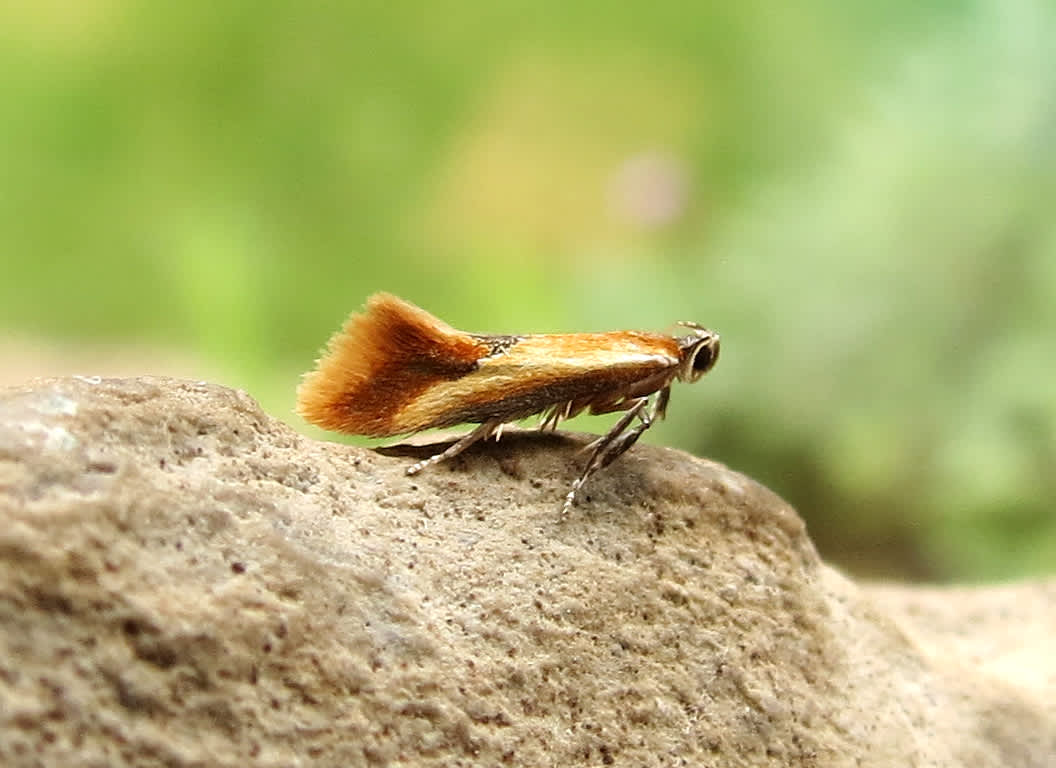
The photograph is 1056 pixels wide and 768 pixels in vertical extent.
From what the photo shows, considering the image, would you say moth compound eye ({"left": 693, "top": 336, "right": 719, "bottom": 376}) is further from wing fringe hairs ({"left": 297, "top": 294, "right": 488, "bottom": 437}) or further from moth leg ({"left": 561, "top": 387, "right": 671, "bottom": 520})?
wing fringe hairs ({"left": 297, "top": 294, "right": 488, "bottom": 437})

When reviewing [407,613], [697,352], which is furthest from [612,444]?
[407,613]

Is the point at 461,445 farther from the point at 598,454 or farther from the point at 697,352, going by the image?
the point at 697,352

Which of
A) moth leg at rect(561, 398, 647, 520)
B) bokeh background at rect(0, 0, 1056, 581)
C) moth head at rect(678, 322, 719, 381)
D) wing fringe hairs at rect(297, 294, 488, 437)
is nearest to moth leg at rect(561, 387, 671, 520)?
moth leg at rect(561, 398, 647, 520)

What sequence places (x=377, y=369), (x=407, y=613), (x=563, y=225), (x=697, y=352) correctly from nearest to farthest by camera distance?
(x=407, y=613) → (x=377, y=369) → (x=697, y=352) → (x=563, y=225)

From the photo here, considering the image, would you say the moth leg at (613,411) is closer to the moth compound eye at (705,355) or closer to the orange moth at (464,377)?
the orange moth at (464,377)

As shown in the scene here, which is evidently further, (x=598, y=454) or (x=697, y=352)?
(x=697, y=352)

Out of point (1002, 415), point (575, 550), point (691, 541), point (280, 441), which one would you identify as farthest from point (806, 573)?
point (1002, 415)
